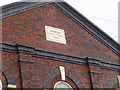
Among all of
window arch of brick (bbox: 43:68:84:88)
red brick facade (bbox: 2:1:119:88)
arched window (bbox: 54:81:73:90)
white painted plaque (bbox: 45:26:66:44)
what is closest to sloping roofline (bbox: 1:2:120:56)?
red brick facade (bbox: 2:1:119:88)

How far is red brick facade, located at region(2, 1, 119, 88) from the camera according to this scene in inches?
709

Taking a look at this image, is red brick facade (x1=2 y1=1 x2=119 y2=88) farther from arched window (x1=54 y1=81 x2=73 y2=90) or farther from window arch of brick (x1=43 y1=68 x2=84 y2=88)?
arched window (x1=54 y1=81 x2=73 y2=90)

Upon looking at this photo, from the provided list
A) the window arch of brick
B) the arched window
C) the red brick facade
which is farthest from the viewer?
the arched window

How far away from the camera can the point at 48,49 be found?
19406 millimetres

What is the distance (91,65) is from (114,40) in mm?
2775

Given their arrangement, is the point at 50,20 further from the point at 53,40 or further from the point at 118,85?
the point at 118,85

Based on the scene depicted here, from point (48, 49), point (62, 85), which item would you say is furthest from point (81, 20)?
point (62, 85)

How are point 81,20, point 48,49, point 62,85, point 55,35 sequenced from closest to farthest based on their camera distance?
point 62,85, point 48,49, point 55,35, point 81,20

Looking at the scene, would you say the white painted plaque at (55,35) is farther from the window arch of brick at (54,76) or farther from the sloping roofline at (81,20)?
the window arch of brick at (54,76)

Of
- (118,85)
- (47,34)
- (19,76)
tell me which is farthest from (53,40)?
(118,85)

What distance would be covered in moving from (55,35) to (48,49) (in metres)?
1.11

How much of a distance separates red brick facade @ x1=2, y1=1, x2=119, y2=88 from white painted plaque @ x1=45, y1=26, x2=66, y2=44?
24 cm

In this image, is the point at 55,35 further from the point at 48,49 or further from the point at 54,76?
the point at 54,76

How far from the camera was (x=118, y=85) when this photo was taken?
2125 cm
